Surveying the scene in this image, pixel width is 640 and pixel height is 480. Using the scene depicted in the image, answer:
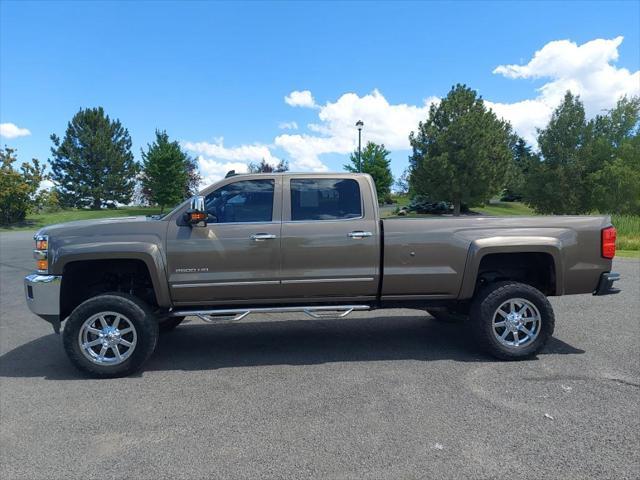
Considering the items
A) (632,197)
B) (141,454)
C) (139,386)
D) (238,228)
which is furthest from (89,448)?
(632,197)

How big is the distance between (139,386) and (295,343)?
1.87 metres

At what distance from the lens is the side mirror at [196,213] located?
445 cm

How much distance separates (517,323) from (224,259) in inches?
125

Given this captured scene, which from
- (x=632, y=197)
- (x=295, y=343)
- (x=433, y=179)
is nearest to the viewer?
(x=295, y=343)

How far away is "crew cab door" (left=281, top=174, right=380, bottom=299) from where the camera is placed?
4727 mm

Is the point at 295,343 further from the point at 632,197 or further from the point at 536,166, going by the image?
the point at 536,166

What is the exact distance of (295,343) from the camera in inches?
217

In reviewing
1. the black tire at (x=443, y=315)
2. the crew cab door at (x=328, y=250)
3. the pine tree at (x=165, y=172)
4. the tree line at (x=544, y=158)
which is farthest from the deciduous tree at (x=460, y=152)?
the crew cab door at (x=328, y=250)

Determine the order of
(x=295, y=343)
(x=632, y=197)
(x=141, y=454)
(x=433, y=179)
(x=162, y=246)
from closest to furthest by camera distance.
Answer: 1. (x=141, y=454)
2. (x=162, y=246)
3. (x=295, y=343)
4. (x=632, y=197)
5. (x=433, y=179)

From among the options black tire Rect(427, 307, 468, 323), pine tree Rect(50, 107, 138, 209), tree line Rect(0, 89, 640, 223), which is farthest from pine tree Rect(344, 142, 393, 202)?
black tire Rect(427, 307, 468, 323)

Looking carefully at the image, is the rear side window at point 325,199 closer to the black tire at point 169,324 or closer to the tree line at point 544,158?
the black tire at point 169,324

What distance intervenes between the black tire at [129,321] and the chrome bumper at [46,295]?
0.68ft

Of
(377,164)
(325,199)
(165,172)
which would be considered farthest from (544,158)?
(325,199)

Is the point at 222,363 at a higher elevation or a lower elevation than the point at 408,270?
lower
